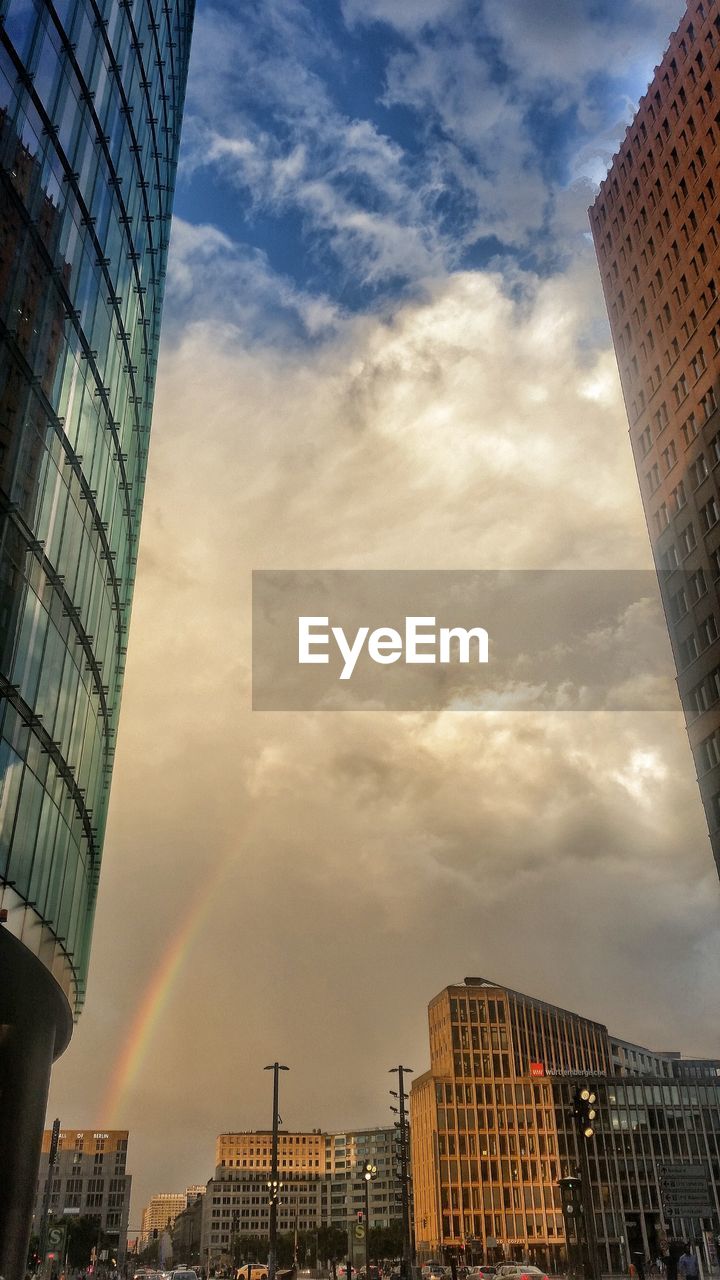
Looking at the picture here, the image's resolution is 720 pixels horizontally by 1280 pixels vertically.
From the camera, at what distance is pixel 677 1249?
98.1 ft

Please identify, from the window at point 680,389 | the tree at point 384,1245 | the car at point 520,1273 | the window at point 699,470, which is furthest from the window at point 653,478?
the tree at point 384,1245

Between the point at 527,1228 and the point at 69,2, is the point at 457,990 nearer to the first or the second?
the point at 527,1228

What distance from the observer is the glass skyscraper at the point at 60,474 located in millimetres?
25766

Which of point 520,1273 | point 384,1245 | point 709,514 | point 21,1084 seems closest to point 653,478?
point 709,514

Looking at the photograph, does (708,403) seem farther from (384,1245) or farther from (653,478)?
(384,1245)

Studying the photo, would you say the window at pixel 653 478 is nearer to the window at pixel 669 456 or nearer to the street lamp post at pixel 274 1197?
the window at pixel 669 456

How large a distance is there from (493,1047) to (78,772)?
136519 mm

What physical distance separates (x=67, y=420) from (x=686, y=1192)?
2929cm

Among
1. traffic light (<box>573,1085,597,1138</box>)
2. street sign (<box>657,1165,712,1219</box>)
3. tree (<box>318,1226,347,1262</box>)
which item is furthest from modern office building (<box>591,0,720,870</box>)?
tree (<box>318,1226,347,1262</box>)

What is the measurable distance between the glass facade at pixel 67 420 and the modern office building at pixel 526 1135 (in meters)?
121

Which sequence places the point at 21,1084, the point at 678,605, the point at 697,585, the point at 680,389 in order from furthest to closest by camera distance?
the point at 680,389 → the point at 678,605 → the point at 697,585 → the point at 21,1084

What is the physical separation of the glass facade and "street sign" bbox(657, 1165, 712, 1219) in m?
19.8

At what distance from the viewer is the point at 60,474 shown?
29.6 meters

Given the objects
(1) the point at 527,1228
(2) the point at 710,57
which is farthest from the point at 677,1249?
(1) the point at 527,1228
